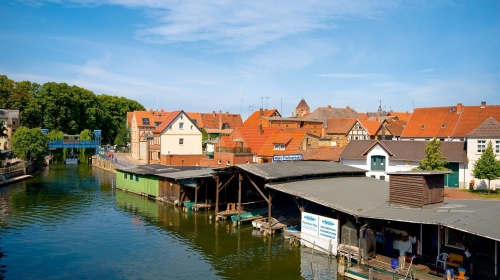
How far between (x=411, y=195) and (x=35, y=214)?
30.7 meters

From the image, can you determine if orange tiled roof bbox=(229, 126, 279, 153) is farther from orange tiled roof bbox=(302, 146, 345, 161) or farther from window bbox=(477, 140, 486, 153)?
window bbox=(477, 140, 486, 153)

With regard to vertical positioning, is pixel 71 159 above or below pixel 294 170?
below

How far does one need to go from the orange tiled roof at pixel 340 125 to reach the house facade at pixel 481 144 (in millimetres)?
26181

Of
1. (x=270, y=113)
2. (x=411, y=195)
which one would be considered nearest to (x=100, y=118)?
(x=270, y=113)

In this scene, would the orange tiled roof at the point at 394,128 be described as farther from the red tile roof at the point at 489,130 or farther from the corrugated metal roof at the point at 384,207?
the corrugated metal roof at the point at 384,207

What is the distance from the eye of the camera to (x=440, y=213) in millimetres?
20422

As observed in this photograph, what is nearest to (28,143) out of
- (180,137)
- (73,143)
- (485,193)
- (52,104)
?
(73,143)

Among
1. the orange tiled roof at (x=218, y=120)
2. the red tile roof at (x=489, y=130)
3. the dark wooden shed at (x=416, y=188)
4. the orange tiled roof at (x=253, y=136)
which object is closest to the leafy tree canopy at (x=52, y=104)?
the orange tiled roof at (x=218, y=120)

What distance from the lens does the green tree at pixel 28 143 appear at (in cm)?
6166

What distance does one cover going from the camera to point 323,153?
1838 inches

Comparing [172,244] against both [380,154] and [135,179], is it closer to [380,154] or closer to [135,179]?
[135,179]

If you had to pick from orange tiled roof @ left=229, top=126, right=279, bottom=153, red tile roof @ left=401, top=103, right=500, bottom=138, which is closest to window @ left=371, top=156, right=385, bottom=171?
red tile roof @ left=401, top=103, right=500, bottom=138

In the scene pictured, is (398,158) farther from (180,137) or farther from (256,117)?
(256,117)

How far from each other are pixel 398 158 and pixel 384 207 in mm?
20245
